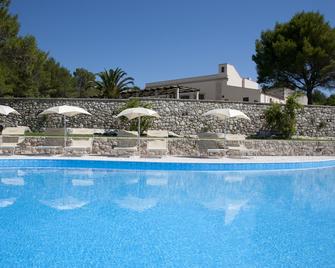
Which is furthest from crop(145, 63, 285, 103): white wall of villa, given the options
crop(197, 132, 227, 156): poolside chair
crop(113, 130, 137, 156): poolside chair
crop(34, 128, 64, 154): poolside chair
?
crop(34, 128, 64, 154): poolside chair

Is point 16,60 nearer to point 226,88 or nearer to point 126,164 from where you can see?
point 126,164

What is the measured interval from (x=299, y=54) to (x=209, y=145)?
1508cm

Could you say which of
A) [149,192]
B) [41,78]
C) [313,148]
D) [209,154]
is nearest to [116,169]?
[149,192]

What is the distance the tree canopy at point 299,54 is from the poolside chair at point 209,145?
571 inches

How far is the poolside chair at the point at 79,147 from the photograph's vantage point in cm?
1303

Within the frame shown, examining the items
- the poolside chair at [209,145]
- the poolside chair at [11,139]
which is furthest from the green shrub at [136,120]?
the poolside chair at [11,139]

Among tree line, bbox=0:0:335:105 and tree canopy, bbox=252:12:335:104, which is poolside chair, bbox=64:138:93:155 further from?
tree canopy, bbox=252:12:335:104

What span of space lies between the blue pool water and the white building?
23.1 metres

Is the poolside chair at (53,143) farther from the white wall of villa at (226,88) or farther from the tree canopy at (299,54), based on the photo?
the white wall of villa at (226,88)

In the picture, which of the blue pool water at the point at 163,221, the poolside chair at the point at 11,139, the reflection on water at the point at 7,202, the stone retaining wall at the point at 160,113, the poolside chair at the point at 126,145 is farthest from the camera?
the stone retaining wall at the point at 160,113

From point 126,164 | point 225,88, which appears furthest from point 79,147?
point 225,88

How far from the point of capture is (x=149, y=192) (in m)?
8.34

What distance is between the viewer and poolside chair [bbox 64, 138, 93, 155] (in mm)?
13031

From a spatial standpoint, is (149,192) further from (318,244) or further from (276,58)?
(276,58)
